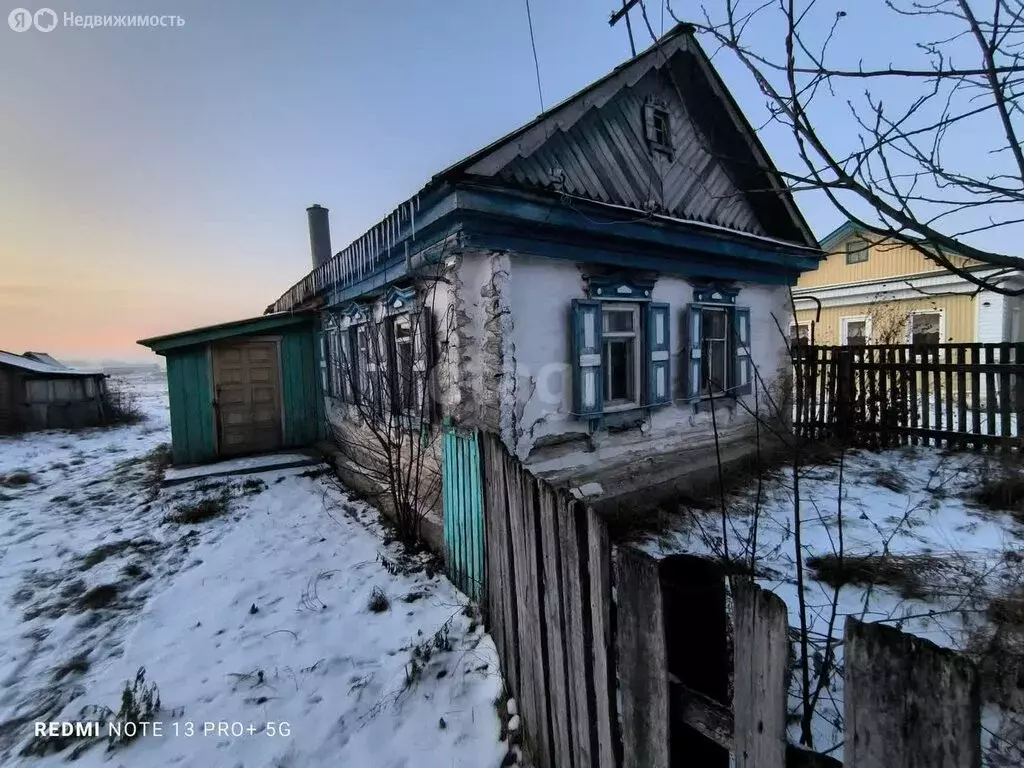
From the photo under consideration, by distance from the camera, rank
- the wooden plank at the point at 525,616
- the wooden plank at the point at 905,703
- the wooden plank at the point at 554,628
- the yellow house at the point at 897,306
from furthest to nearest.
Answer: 1. the yellow house at the point at 897,306
2. the wooden plank at the point at 525,616
3. the wooden plank at the point at 554,628
4. the wooden plank at the point at 905,703

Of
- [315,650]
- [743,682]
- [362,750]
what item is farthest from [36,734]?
[743,682]

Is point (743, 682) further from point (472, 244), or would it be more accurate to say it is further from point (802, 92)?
point (472, 244)

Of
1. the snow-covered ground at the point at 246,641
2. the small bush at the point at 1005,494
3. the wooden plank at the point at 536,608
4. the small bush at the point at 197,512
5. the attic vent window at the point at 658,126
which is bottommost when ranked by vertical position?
the snow-covered ground at the point at 246,641

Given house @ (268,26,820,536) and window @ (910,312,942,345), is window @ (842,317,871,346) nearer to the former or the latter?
window @ (910,312,942,345)

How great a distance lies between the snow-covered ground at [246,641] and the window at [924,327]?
16.6 metres

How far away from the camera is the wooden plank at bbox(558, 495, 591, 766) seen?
172cm

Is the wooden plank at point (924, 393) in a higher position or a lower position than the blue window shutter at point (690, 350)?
lower

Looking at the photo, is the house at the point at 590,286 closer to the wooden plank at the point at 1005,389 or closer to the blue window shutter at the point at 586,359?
the blue window shutter at the point at 586,359

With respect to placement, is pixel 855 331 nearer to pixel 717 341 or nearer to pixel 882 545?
pixel 717 341

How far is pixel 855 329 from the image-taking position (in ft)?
50.8

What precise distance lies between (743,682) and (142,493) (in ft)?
28.0

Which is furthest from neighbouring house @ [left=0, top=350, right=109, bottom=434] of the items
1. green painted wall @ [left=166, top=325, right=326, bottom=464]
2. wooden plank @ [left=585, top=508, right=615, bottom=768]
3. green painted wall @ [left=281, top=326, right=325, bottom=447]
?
wooden plank @ [left=585, top=508, right=615, bottom=768]

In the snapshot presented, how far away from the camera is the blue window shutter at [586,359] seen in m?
5.09

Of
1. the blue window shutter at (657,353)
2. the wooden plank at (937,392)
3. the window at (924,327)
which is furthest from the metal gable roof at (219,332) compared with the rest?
the window at (924,327)
